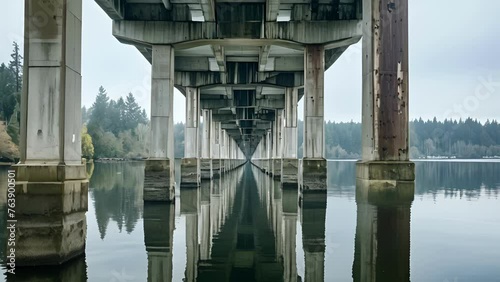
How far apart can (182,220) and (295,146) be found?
27382mm

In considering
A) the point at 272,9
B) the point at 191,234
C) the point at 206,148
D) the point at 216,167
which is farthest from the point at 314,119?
the point at 216,167

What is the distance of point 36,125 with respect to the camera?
37.9 ft

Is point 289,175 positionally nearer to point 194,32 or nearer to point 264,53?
point 264,53

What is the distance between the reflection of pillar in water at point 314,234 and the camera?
11117 millimetres

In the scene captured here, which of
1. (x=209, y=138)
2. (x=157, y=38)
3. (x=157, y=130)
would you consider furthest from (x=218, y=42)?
(x=209, y=138)

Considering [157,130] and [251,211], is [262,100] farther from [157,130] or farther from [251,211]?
[251,211]

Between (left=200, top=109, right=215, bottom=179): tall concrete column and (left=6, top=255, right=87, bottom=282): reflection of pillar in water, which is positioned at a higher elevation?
(left=200, top=109, right=215, bottom=179): tall concrete column

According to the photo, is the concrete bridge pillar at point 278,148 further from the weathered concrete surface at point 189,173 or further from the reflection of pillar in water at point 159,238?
the reflection of pillar in water at point 159,238

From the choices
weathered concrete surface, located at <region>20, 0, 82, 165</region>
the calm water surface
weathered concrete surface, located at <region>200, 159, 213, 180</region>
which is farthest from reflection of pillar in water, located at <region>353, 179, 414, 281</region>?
weathered concrete surface, located at <region>200, 159, 213, 180</region>

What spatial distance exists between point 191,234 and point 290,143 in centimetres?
3034

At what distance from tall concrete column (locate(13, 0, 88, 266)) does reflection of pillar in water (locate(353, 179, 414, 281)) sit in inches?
250

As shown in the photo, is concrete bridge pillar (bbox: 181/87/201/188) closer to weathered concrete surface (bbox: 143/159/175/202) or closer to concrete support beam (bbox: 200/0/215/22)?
weathered concrete surface (bbox: 143/159/175/202)

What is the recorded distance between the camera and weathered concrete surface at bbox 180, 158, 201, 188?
40.2 metres

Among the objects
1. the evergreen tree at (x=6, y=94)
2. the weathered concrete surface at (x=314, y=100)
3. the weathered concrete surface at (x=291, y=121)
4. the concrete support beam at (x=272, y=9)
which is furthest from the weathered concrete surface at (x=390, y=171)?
the evergreen tree at (x=6, y=94)
